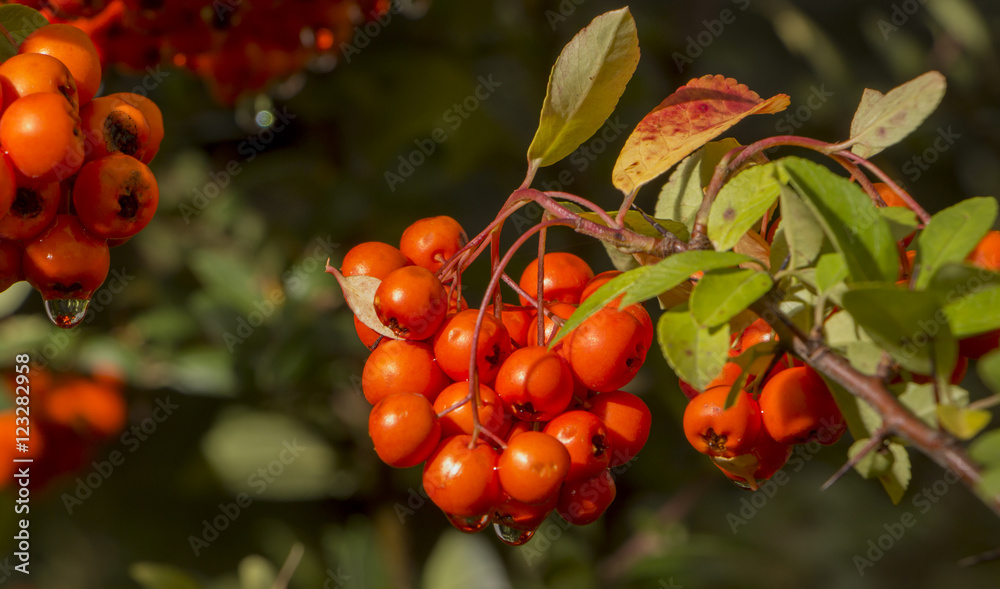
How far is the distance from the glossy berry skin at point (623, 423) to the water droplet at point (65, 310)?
0.49 m

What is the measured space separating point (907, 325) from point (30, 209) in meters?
0.65

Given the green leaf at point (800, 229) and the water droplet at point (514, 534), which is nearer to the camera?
the green leaf at point (800, 229)

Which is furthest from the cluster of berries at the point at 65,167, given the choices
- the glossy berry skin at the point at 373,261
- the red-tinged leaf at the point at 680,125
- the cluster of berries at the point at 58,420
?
the cluster of berries at the point at 58,420

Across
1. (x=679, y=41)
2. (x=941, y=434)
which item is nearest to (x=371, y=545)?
(x=941, y=434)

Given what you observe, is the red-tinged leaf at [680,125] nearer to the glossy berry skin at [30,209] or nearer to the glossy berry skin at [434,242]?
the glossy berry skin at [434,242]

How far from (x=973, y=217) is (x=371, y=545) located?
4.35ft

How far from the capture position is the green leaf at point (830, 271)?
18.8 inches

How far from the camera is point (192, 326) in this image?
69.9 inches

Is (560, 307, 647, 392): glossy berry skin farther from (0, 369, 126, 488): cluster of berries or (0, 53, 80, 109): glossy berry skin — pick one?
(0, 369, 126, 488): cluster of berries

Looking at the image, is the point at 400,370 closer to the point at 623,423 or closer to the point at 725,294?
the point at 623,423

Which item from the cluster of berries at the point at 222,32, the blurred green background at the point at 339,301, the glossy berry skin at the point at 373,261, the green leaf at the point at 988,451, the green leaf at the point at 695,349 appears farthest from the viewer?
the blurred green background at the point at 339,301

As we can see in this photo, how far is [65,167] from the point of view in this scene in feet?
1.98

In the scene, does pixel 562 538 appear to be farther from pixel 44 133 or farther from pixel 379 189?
pixel 44 133

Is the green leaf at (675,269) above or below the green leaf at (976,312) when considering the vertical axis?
below
